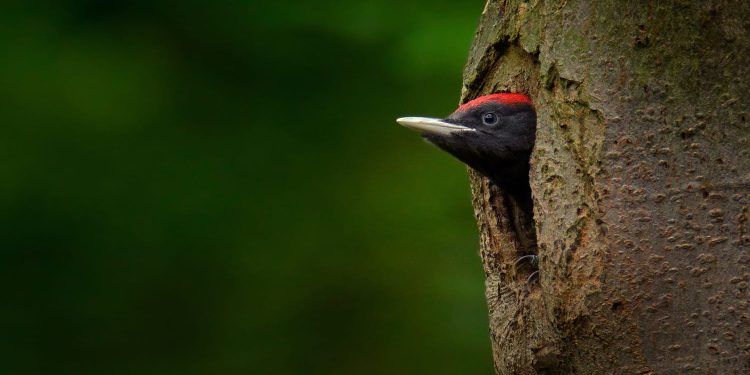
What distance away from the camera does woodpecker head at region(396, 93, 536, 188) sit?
422cm

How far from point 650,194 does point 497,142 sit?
102cm

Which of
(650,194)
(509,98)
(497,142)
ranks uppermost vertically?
(509,98)

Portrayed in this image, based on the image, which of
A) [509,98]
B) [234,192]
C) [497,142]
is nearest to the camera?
[509,98]

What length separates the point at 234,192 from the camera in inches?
245

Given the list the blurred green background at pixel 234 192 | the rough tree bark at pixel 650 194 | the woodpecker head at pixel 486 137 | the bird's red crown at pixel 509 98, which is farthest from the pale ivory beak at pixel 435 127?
the blurred green background at pixel 234 192

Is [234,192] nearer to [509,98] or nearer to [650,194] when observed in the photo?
[509,98]

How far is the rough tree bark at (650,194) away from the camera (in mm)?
3287

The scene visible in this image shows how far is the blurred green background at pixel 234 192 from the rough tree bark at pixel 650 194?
245cm

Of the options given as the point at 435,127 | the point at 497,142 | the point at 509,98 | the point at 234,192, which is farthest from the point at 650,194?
the point at 234,192

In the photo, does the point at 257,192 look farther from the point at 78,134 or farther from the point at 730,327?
the point at 730,327

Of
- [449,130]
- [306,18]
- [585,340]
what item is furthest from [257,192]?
[585,340]

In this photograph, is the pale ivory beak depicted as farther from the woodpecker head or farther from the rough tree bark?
the rough tree bark

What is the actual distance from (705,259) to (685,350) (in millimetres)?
273

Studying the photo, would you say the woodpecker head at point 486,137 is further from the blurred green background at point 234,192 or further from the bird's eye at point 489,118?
the blurred green background at point 234,192
